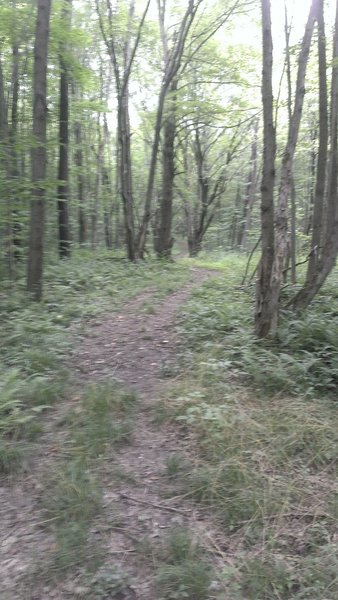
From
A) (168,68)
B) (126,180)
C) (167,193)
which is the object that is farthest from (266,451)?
(168,68)

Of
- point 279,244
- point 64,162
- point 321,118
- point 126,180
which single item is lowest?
point 279,244

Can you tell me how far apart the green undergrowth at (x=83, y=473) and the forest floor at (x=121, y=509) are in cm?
5

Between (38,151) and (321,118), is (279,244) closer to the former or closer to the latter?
(321,118)

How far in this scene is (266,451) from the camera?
13.8 feet

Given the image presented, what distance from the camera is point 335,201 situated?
7898 millimetres

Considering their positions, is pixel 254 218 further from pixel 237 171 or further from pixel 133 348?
pixel 133 348

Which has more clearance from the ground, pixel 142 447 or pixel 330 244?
pixel 330 244

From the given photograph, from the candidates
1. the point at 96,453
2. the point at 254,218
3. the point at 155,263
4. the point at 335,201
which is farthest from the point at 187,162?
the point at 96,453

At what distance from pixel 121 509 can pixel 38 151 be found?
22.4 feet

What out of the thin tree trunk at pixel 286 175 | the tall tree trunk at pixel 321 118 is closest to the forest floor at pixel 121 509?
the thin tree trunk at pixel 286 175

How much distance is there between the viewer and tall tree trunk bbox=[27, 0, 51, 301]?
827 centimetres

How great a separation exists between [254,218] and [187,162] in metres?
7.57

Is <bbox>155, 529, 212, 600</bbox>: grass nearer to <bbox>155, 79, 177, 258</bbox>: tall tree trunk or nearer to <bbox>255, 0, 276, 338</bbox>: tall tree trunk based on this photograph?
<bbox>255, 0, 276, 338</bbox>: tall tree trunk

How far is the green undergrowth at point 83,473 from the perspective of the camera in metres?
3.10
